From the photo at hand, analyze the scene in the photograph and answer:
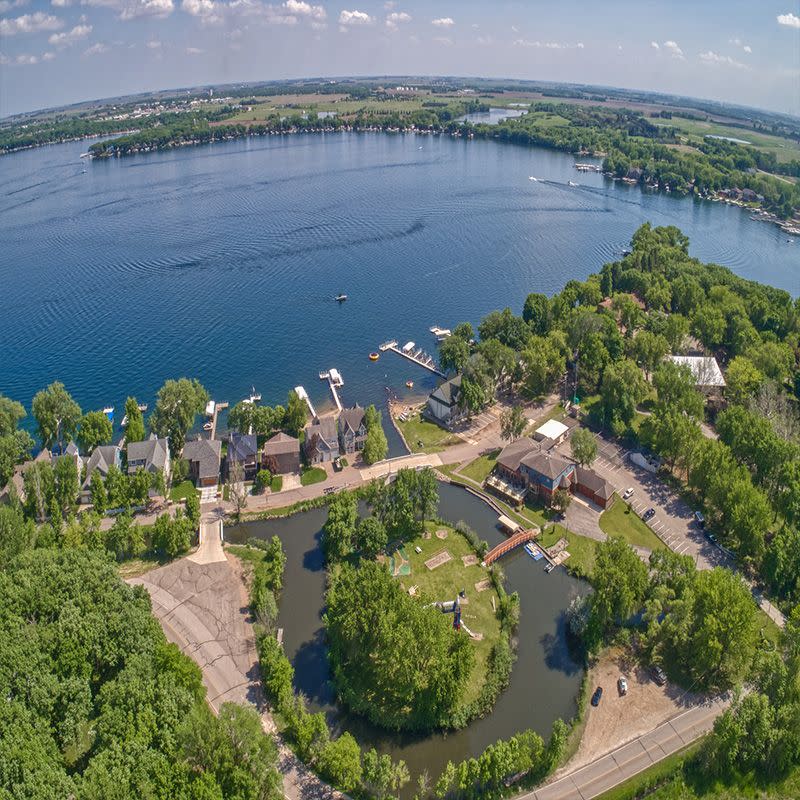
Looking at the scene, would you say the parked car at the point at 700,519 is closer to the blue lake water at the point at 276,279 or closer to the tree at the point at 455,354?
the tree at the point at 455,354

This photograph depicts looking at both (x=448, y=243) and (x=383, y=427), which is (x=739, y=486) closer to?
(x=383, y=427)

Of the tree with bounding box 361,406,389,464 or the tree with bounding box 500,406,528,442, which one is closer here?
the tree with bounding box 361,406,389,464

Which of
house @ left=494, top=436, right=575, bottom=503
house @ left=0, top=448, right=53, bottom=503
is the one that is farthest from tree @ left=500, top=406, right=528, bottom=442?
house @ left=0, top=448, right=53, bottom=503

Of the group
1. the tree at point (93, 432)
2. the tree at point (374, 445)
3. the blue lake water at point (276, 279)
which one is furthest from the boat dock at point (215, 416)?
the tree at point (374, 445)

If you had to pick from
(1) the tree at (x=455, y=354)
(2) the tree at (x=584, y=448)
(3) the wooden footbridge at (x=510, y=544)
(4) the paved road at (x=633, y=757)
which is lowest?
(4) the paved road at (x=633, y=757)

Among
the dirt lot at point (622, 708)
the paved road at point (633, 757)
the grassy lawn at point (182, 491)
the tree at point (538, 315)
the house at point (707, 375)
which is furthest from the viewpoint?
the tree at point (538, 315)

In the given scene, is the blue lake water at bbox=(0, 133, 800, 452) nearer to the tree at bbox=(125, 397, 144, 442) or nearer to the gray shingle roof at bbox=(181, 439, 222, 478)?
the tree at bbox=(125, 397, 144, 442)
